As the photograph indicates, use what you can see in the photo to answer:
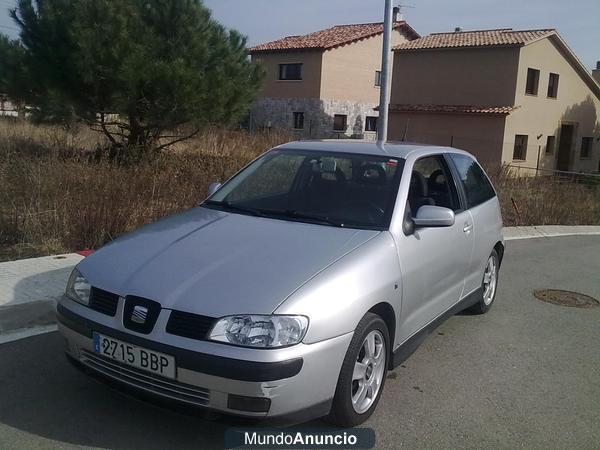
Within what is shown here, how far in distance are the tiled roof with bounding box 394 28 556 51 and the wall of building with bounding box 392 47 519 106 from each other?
0.34m

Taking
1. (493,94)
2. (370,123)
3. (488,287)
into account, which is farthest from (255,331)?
(370,123)

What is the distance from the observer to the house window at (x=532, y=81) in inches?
1199

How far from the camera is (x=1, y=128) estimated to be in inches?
656

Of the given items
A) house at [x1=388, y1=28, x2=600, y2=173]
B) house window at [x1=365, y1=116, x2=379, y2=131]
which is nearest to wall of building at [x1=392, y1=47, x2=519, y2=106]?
house at [x1=388, y1=28, x2=600, y2=173]

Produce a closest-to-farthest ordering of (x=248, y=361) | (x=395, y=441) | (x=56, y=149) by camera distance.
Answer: (x=248, y=361), (x=395, y=441), (x=56, y=149)

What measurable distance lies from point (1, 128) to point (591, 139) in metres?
33.9

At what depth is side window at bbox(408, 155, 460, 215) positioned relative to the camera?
15.3ft

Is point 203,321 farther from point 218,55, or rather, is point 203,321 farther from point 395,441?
point 218,55

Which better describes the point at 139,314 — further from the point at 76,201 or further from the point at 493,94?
the point at 493,94

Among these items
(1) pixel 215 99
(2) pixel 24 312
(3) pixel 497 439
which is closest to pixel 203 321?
(3) pixel 497 439

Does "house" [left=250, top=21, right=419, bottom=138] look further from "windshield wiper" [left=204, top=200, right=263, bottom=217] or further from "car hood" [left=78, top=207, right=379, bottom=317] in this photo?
"car hood" [left=78, top=207, right=379, bottom=317]

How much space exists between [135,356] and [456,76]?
100 ft

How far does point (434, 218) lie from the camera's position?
4.02m

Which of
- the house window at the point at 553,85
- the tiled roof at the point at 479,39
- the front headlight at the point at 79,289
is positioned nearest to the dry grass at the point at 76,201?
the front headlight at the point at 79,289
